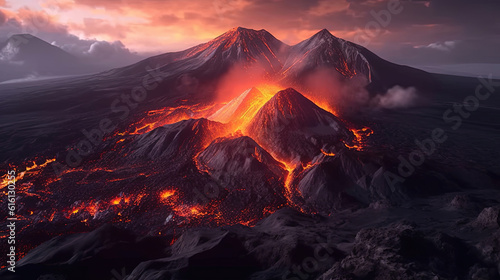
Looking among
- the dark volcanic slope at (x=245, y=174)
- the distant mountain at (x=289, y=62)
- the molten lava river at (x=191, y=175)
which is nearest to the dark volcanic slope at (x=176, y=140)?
the molten lava river at (x=191, y=175)

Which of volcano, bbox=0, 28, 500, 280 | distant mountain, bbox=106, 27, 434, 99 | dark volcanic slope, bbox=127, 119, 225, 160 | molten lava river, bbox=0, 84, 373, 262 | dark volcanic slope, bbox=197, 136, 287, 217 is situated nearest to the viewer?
volcano, bbox=0, 28, 500, 280

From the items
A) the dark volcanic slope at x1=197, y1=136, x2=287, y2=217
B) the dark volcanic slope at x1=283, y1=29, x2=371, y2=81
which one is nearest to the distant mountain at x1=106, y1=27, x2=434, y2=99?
the dark volcanic slope at x1=283, y1=29, x2=371, y2=81

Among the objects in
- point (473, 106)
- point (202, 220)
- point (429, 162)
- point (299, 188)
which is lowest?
point (202, 220)

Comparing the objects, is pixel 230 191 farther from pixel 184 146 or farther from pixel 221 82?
pixel 221 82

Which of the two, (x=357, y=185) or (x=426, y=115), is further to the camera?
(x=426, y=115)

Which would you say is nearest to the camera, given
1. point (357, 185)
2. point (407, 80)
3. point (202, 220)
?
point (202, 220)

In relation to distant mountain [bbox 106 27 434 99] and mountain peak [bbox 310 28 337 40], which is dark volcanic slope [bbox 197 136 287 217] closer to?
distant mountain [bbox 106 27 434 99]

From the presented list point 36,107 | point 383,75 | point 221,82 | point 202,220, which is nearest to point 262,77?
point 221,82
